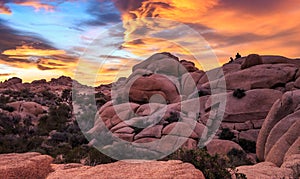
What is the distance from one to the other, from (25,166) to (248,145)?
2164 cm

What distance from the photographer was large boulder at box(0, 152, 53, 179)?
8.02 m

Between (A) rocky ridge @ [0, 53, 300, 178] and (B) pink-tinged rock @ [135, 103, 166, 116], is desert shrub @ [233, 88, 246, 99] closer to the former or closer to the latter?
(A) rocky ridge @ [0, 53, 300, 178]

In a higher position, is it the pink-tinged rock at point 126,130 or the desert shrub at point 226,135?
the pink-tinged rock at point 126,130

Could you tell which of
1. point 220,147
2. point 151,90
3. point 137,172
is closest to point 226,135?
point 220,147

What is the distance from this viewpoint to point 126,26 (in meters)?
17.7

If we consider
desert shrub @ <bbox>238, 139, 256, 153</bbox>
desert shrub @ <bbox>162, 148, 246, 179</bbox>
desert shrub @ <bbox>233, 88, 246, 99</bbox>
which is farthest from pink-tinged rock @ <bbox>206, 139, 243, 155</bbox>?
desert shrub @ <bbox>162, 148, 246, 179</bbox>

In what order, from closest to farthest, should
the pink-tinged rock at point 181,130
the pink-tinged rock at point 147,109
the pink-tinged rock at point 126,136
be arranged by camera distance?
the pink-tinged rock at point 181,130, the pink-tinged rock at point 126,136, the pink-tinged rock at point 147,109

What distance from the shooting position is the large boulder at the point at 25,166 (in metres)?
8.02

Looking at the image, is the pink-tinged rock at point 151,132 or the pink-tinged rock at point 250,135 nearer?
the pink-tinged rock at point 151,132

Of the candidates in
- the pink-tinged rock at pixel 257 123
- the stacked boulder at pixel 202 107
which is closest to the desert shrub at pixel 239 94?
the stacked boulder at pixel 202 107

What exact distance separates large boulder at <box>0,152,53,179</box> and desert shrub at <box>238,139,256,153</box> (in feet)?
66.4

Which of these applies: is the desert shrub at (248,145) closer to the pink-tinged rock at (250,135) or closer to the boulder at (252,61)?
the pink-tinged rock at (250,135)

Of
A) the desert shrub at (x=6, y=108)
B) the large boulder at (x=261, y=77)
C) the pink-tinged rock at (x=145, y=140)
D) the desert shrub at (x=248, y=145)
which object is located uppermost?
the large boulder at (x=261, y=77)

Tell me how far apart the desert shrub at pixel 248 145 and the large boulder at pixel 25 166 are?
66.4 ft
